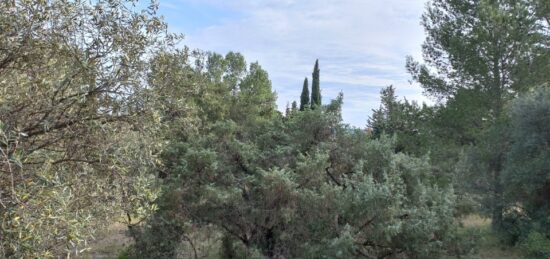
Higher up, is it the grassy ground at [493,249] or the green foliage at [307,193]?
the green foliage at [307,193]

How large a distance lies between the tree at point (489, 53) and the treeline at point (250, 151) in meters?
0.04

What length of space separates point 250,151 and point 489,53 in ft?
25.9

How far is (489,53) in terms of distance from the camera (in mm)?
12969

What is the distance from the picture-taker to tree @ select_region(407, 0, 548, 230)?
497 inches

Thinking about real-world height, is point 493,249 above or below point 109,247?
above

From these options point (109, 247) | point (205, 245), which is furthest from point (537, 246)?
point (109, 247)

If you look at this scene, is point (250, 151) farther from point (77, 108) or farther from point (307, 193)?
point (77, 108)

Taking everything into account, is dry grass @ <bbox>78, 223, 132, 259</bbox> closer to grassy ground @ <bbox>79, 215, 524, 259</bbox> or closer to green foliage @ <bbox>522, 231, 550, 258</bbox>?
grassy ground @ <bbox>79, 215, 524, 259</bbox>

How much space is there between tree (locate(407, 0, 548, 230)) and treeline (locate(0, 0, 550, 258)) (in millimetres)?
38

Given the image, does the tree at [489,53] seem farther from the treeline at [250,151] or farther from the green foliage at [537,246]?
the green foliage at [537,246]

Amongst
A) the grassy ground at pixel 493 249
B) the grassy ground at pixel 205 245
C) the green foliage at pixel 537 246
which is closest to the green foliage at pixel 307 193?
the grassy ground at pixel 205 245

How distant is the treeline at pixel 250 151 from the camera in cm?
331

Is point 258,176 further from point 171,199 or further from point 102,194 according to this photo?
point 102,194

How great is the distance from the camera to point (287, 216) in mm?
7516
